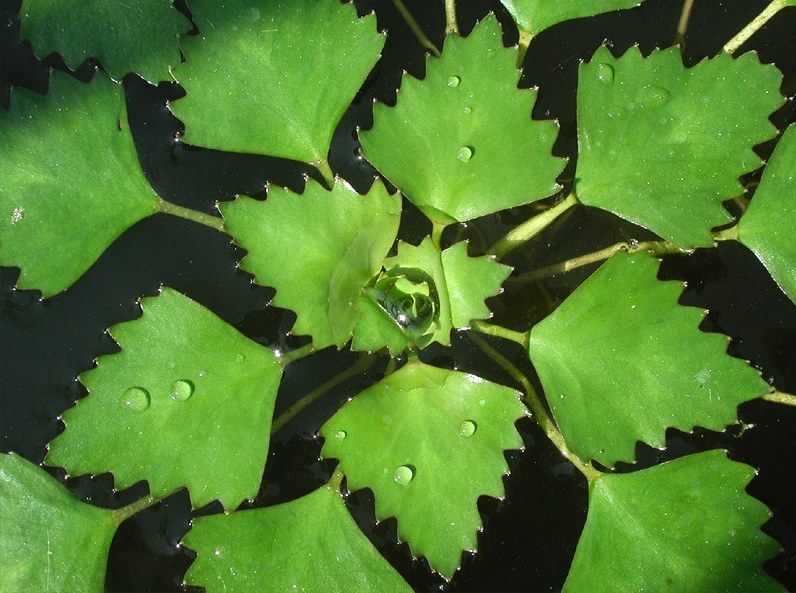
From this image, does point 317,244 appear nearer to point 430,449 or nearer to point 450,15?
point 430,449

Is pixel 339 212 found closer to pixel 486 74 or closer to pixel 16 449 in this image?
pixel 486 74

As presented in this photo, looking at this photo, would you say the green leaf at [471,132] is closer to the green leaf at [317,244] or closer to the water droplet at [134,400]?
the green leaf at [317,244]

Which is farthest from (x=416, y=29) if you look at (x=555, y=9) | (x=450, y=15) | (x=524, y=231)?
(x=524, y=231)

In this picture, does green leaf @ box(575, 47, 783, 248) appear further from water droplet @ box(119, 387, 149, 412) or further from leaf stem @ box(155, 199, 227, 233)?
water droplet @ box(119, 387, 149, 412)

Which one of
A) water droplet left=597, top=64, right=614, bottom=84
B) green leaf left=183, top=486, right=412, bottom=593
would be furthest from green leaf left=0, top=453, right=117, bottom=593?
water droplet left=597, top=64, right=614, bottom=84

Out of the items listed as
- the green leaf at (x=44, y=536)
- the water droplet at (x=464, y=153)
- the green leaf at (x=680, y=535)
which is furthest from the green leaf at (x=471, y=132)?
the green leaf at (x=44, y=536)

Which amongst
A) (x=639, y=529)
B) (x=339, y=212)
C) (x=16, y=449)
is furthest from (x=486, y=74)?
(x=16, y=449)
